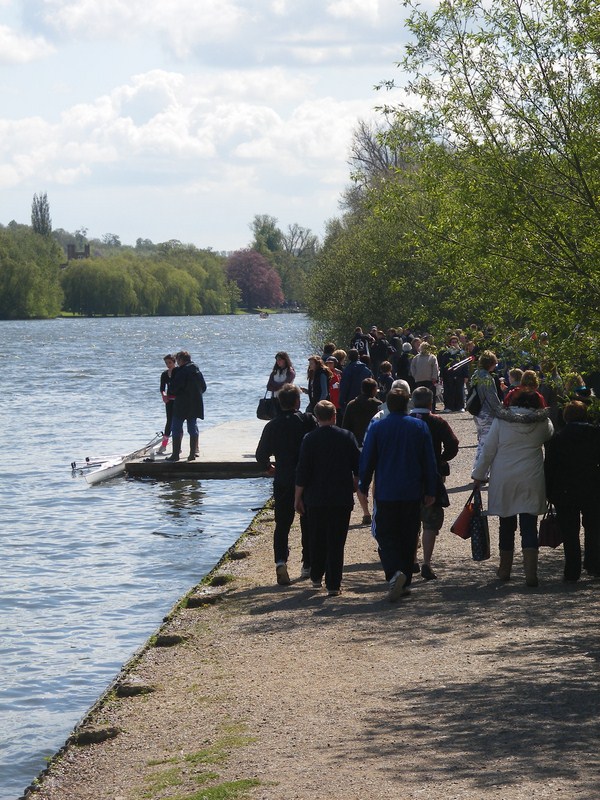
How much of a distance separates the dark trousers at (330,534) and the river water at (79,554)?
195cm

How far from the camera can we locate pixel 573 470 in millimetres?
11328

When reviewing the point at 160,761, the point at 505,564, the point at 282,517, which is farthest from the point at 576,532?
the point at 160,761

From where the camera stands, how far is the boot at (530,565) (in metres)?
11.4

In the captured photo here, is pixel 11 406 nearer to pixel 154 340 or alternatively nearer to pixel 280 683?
pixel 280 683

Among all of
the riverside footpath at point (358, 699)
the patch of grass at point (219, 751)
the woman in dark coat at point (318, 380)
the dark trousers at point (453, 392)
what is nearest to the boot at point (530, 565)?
the riverside footpath at point (358, 699)

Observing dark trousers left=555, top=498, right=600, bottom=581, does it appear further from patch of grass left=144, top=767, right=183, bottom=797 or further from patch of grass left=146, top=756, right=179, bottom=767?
patch of grass left=144, top=767, right=183, bottom=797

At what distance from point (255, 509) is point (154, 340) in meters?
91.0

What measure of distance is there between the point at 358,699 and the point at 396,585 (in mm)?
2704

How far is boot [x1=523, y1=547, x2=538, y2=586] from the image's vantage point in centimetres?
1138

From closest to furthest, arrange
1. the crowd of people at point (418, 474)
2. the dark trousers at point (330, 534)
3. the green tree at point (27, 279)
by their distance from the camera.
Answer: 1. the crowd of people at point (418, 474)
2. the dark trousers at point (330, 534)
3. the green tree at point (27, 279)

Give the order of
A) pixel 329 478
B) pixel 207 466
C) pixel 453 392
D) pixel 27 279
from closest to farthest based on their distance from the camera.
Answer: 1. pixel 329 478
2. pixel 207 466
3. pixel 453 392
4. pixel 27 279

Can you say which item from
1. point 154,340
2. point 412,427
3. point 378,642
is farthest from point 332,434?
point 154,340

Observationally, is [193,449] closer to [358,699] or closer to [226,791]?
[358,699]

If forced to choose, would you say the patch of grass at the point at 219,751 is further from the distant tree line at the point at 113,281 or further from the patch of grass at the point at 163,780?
the distant tree line at the point at 113,281
